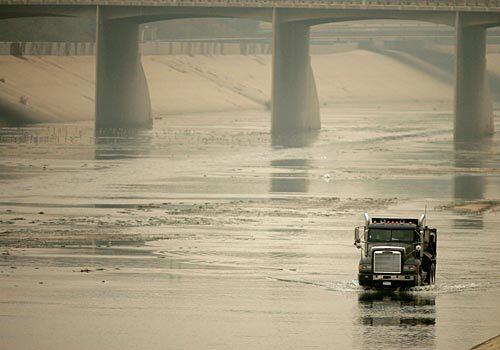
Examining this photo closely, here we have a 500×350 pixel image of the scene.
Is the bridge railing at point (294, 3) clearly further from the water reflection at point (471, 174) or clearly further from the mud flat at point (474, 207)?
the mud flat at point (474, 207)

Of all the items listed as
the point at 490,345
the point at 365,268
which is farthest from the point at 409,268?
the point at 490,345

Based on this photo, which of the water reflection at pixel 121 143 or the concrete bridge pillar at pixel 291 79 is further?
the concrete bridge pillar at pixel 291 79

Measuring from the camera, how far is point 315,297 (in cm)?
3941

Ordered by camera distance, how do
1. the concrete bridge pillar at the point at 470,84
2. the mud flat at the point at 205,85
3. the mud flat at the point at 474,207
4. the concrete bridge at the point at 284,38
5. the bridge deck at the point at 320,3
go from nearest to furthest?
the mud flat at the point at 474,207
the bridge deck at the point at 320,3
the concrete bridge pillar at the point at 470,84
the concrete bridge at the point at 284,38
the mud flat at the point at 205,85

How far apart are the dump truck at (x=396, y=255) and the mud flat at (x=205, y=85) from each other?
86.6 m

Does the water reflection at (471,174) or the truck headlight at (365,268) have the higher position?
the water reflection at (471,174)

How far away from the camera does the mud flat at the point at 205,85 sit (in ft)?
438

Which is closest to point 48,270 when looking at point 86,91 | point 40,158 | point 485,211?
point 485,211

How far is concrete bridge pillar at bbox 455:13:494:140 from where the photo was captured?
11494 cm

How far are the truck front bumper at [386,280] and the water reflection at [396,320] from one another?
331 mm

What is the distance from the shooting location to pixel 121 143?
105312 millimetres

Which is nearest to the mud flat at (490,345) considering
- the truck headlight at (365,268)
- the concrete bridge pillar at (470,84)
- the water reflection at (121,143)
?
the truck headlight at (365,268)

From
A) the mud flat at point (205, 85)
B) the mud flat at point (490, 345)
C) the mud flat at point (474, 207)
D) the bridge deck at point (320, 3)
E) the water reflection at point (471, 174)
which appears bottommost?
the mud flat at point (490, 345)

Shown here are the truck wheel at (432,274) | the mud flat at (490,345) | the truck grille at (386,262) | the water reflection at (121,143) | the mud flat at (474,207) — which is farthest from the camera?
the water reflection at (121,143)
